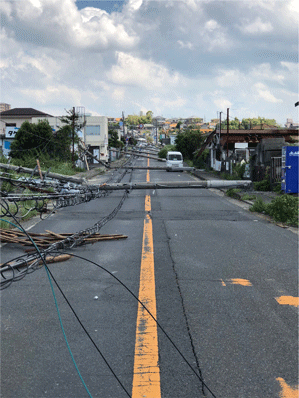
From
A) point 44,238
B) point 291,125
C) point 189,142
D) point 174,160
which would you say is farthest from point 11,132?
Answer: point 291,125

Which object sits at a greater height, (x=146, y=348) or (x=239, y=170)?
(x=239, y=170)

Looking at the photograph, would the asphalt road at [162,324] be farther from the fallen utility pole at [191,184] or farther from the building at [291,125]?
the building at [291,125]

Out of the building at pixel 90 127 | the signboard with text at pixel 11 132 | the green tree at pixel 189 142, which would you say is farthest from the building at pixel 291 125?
the signboard with text at pixel 11 132

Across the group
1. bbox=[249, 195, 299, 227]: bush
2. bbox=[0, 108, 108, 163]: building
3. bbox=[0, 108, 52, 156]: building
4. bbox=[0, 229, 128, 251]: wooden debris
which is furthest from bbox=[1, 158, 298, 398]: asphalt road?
bbox=[0, 108, 52, 156]: building

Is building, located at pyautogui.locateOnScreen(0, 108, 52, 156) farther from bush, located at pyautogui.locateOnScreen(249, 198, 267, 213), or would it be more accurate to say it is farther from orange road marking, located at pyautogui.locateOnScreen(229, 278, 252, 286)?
orange road marking, located at pyautogui.locateOnScreen(229, 278, 252, 286)

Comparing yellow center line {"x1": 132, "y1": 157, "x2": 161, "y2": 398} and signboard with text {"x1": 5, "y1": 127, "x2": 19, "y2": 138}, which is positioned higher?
signboard with text {"x1": 5, "y1": 127, "x2": 19, "y2": 138}

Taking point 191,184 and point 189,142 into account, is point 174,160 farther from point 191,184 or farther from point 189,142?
point 191,184

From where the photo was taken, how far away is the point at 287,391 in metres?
3.29

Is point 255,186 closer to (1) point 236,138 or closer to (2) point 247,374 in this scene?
(1) point 236,138

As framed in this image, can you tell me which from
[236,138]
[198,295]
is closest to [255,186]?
[236,138]

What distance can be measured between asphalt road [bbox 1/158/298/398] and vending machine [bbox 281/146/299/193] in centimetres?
973

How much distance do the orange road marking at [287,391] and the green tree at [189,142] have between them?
53.4 metres

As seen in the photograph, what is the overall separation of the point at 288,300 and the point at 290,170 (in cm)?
1357

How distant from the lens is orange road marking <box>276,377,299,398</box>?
10.6 ft
